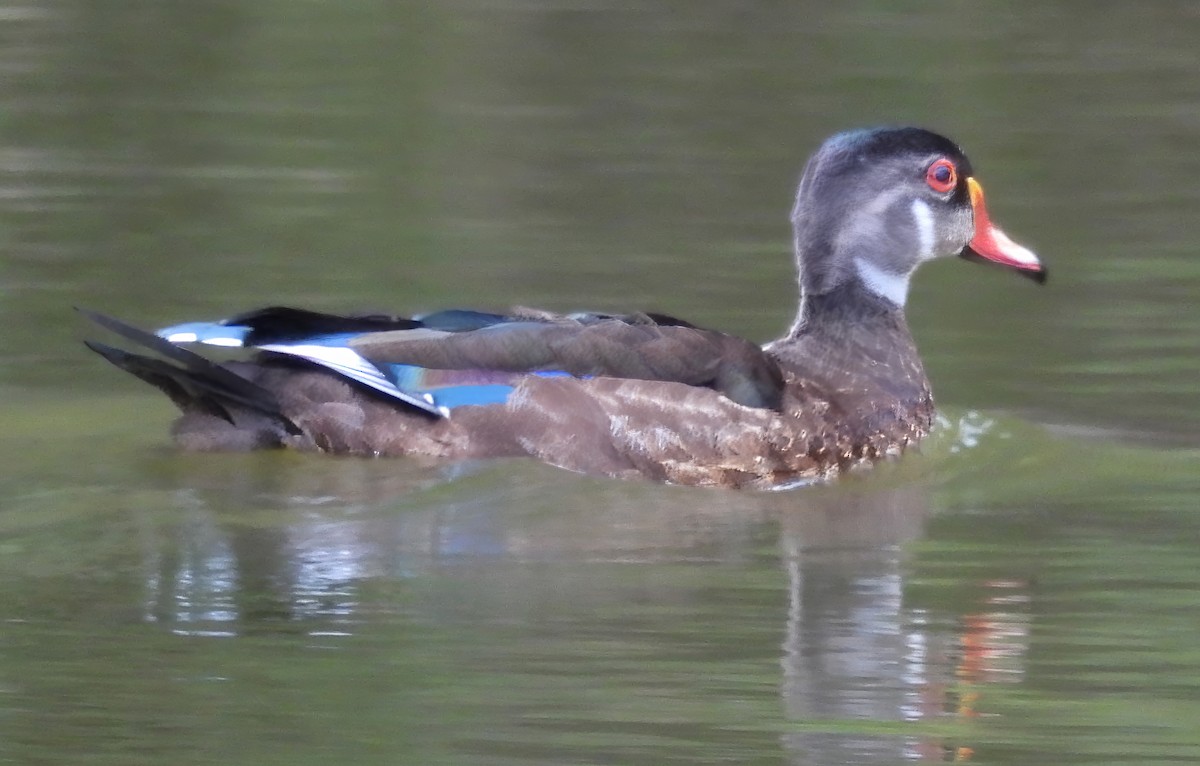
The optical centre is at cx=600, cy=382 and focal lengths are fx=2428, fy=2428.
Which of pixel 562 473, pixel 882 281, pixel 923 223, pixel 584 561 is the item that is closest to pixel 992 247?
pixel 923 223

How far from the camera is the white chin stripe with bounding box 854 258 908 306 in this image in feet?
30.7

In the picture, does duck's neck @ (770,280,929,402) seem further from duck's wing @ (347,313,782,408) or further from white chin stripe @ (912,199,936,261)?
duck's wing @ (347,313,782,408)

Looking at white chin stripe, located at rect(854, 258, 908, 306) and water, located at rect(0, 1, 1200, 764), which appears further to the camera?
white chin stripe, located at rect(854, 258, 908, 306)

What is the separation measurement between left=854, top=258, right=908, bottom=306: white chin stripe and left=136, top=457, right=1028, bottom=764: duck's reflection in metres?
0.97

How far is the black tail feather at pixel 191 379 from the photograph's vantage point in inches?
312

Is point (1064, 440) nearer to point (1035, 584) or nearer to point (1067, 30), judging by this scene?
point (1035, 584)

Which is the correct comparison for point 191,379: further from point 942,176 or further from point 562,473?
point 942,176

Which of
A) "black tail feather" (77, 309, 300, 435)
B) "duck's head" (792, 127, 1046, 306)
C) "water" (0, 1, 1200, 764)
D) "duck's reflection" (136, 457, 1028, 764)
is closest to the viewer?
"water" (0, 1, 1200, 764)

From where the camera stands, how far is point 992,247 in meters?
9.56

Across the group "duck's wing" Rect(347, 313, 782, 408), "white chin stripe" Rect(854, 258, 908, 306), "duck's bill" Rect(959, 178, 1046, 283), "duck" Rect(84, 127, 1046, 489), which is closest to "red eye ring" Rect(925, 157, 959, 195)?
"duck's bill" Rect(959, 178, 1046, 283)

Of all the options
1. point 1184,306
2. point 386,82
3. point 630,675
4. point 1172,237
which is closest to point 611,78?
point 386,82

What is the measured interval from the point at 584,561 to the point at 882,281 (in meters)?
2.53

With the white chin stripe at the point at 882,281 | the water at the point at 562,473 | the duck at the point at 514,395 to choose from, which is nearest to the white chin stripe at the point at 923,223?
the white chin stripe at the point at 882,281

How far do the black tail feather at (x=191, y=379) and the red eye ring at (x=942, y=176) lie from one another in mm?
2685
